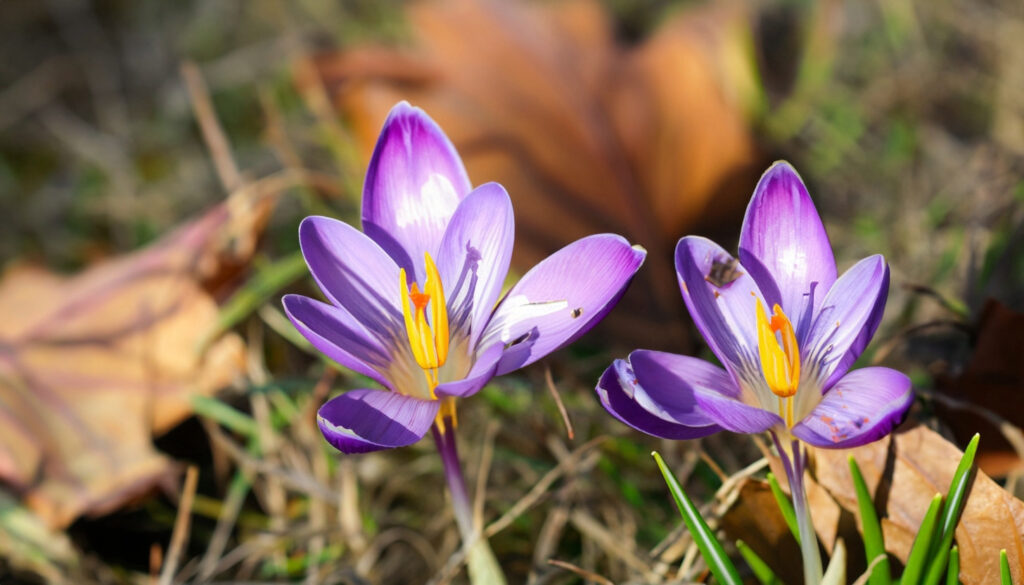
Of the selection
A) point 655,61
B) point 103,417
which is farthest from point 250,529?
point 655,61

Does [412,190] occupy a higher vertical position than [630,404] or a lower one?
higher

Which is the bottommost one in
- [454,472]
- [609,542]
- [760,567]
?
[609,542]

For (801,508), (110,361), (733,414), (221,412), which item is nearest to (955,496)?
(801,508)

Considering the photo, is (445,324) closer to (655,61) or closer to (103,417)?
(103,417)

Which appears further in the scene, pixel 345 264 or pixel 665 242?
pixel 665 242

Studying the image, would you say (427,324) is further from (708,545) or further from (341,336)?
(708,545)

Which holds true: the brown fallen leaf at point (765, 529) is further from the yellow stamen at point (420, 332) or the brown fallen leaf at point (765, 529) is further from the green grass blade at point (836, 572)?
the yellow stamen at point (420, 332)
